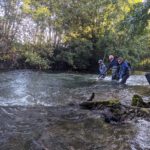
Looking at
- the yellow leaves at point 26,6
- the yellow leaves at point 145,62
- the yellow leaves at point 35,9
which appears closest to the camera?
the yellow leaves at point 26,6

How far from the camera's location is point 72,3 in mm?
34250

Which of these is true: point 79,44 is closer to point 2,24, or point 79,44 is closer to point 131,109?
point 2,24

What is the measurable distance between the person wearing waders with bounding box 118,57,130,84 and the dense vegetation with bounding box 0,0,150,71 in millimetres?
11900

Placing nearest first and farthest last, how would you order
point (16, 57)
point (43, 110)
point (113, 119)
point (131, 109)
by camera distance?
point (113, 119), point (131, 109), point (43, 110), point (16, 57)

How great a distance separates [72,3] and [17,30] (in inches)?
275

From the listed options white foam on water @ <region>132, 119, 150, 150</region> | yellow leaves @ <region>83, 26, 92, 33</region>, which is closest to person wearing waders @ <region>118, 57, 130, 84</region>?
white foam on water @ <region>132, 119, 150, 150</region>

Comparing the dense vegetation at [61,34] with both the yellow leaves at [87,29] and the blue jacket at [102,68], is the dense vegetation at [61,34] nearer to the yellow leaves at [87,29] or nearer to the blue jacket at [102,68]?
the yellow leaves at [87,29]

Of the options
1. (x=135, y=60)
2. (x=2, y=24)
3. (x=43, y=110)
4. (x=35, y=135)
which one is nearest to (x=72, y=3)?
(x=2, y=24)

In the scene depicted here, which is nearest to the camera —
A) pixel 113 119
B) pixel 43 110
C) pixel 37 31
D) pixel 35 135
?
pixel 35 135

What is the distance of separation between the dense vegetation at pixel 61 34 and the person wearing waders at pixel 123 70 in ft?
39.0

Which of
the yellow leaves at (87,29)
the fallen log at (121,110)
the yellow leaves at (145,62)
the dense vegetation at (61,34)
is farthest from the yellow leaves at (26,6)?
the fallen log at (121,110)

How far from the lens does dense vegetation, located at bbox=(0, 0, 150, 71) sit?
101 ft

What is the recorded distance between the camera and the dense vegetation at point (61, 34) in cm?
3091

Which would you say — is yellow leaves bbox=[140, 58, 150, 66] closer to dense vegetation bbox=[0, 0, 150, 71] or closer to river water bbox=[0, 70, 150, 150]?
dense vegetation bbox=[0, 0, 150, 71]
